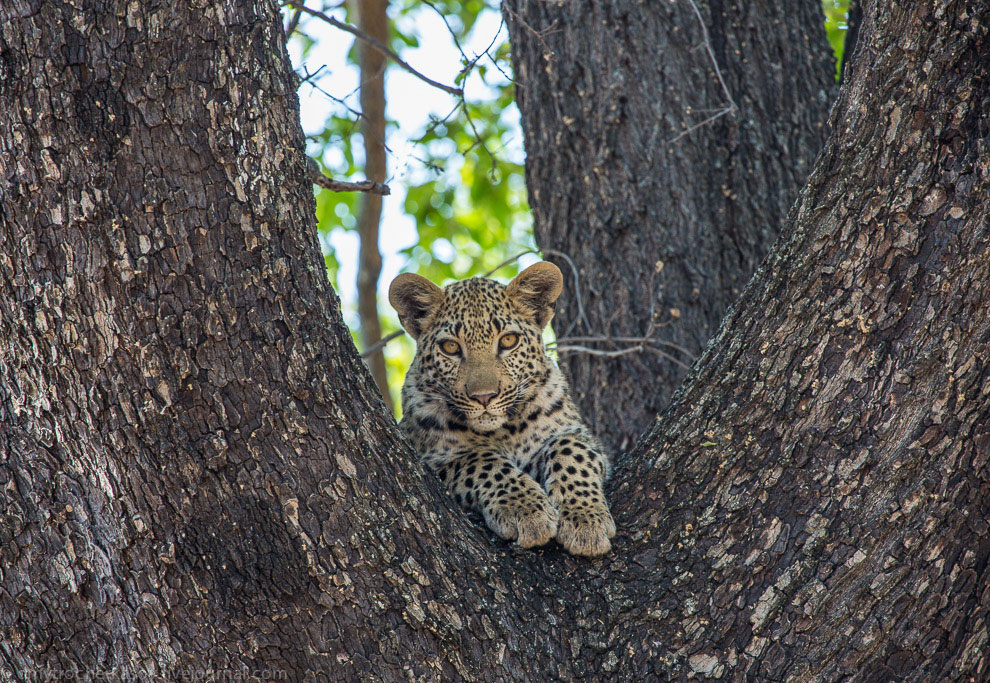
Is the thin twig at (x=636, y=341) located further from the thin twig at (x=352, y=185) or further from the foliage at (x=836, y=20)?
the foliage at (x=836, y=20)

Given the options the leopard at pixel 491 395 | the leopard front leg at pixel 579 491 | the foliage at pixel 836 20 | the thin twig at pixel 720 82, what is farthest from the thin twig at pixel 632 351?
the foliage at pixel 836 20

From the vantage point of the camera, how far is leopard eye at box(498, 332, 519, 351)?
18.8ft

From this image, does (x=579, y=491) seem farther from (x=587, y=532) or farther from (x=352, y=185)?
(x=352, y=185)

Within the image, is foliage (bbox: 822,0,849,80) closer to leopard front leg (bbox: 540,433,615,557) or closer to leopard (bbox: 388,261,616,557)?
→ leopard (bbox: 388,261,616,557)

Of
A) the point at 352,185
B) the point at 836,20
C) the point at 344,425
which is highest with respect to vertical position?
the point at 836,20

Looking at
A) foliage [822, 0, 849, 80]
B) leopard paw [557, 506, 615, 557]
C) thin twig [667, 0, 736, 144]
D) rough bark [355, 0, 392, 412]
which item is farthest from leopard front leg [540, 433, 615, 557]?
foliage [822, 0, 849, 80]

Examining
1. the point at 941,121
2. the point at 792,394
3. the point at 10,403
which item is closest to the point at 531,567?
the point at 792,394

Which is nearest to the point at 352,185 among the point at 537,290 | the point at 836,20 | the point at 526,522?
the point at 537,290

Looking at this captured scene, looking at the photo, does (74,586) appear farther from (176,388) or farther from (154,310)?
(154,310)

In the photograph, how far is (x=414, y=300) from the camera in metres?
5.96

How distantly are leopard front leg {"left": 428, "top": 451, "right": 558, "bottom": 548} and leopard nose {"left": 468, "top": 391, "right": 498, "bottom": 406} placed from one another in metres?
0.29

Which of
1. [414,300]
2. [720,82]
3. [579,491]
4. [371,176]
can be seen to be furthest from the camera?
[371,176]

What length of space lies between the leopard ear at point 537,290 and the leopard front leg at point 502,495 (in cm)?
111

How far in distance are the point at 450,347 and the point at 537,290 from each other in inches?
27.5
